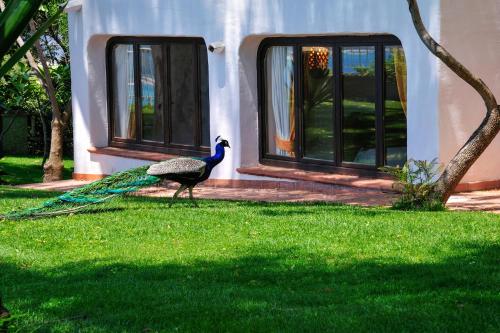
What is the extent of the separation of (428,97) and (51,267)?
6577 millimetres

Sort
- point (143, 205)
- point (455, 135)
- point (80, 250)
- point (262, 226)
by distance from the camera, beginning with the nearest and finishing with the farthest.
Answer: point (80, 250)
point (262, 226)
point (143, 205)
point (455, 135)

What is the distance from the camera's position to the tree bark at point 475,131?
426 inches

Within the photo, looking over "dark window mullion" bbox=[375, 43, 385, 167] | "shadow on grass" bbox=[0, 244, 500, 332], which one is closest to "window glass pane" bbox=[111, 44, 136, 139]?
"dark window mullion" bbox=[375, 43, 385, 167]

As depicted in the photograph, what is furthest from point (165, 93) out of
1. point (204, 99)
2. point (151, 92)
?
point (204, 99)

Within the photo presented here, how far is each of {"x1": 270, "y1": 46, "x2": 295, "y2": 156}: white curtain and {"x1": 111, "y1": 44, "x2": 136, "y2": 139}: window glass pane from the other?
395cm

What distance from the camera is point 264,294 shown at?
22.8ft

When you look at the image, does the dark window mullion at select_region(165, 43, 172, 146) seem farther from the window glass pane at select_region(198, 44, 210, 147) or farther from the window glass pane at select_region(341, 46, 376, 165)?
the window glass pane at select_region(341, 46, 376, 165)

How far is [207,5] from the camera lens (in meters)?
16.4

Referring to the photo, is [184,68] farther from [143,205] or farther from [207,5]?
[143,205]

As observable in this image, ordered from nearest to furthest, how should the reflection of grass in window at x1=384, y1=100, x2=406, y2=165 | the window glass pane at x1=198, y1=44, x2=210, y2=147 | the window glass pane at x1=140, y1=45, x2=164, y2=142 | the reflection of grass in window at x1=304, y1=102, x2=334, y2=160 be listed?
the reflection of grass in window at x1=384, y1=100, x2=406, y2=165, the reflection of grass in window at x1=304, y1=102, x2=334, y2=160, the window glass pane at x1=198, y1=44, x2=210, y2=147, the window glass pane at x1=140, y1=45, x2=164, y2=142

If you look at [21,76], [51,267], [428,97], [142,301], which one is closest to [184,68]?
[21,76]

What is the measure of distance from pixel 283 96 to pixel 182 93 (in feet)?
8.59

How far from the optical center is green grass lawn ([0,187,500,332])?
6184mm

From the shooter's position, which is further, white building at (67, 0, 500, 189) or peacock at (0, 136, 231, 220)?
white building at (67, 0, 500, 189)
